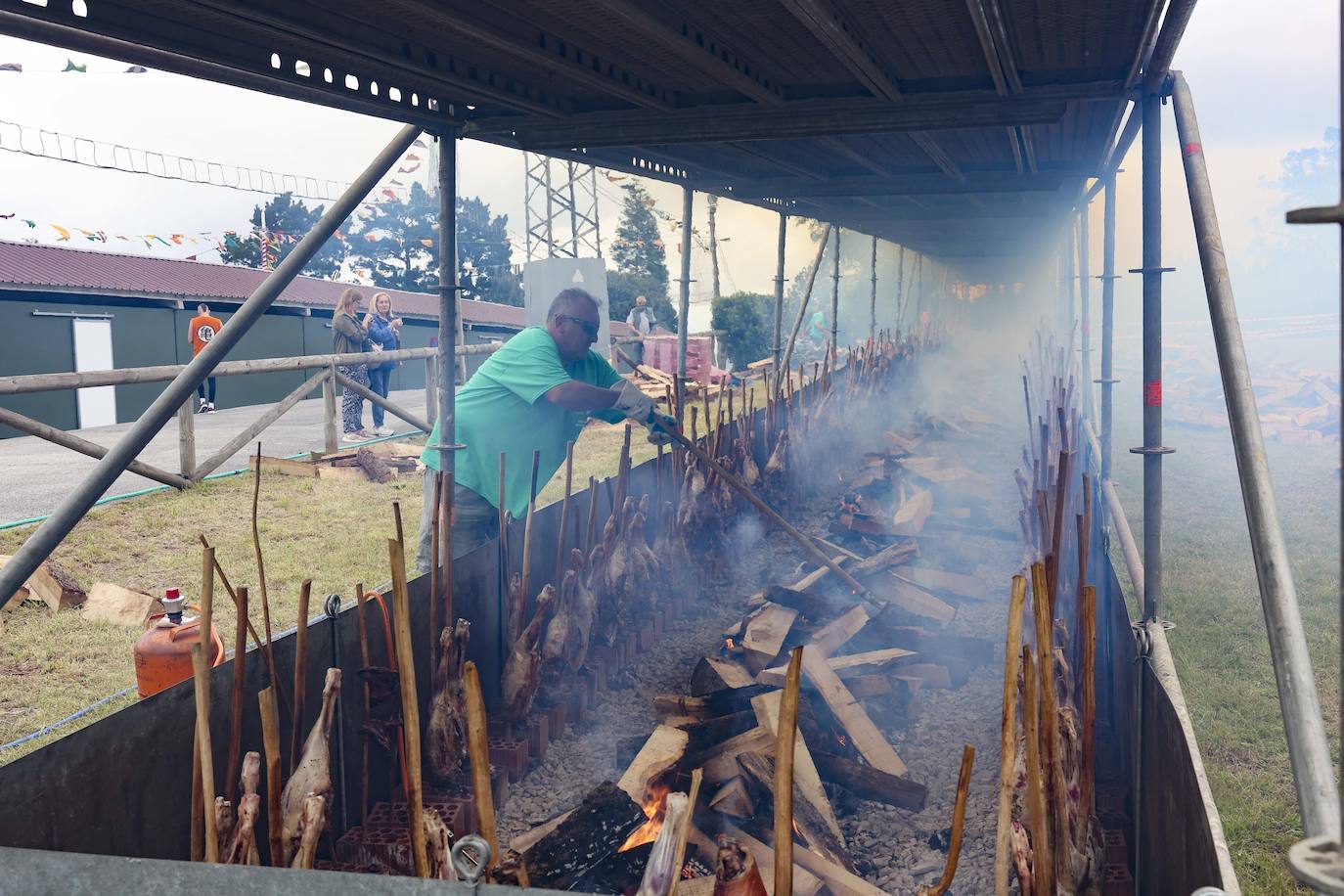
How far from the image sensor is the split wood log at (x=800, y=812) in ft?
11.4

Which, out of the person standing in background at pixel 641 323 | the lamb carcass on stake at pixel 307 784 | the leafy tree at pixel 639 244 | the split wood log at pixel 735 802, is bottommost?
the split wood log at pixel 735 802

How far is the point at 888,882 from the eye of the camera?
351cm

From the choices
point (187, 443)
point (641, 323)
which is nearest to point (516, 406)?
point (187, 443)

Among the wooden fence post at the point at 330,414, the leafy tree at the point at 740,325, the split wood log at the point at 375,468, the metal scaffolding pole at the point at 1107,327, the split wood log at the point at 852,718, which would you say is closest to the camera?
the split wood log at the point at 852,718

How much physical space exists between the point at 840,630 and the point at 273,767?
3.87 meters

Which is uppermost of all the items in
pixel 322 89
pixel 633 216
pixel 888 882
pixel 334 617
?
pixel 633 216

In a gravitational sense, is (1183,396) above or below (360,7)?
below

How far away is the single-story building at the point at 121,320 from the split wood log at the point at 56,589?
36.4ft

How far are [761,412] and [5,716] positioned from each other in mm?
6317

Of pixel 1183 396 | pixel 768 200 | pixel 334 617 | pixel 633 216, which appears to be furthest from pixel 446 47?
pixel 633 216

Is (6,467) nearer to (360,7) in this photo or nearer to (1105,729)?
(360,7)

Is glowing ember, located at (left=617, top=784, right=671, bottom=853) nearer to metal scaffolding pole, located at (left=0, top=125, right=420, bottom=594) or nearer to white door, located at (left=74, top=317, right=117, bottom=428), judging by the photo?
metal scaffolding pole, located at (left=0, top=125, right=420, bottom=594)

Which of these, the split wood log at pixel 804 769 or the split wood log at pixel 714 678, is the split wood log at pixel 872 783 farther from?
the split wood log at pixel 714 678

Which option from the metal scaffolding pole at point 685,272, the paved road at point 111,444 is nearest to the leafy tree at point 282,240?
the paved road at point 111,444
